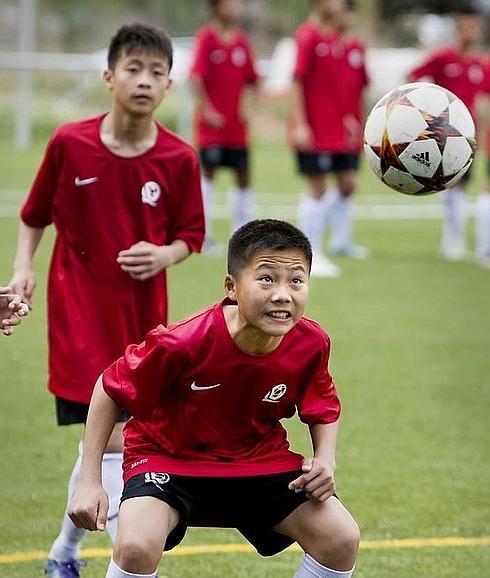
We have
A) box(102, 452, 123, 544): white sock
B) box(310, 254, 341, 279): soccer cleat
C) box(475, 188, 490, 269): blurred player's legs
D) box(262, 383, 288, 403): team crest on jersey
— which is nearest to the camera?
box(262, 383, 288, 403): team crest on jersey

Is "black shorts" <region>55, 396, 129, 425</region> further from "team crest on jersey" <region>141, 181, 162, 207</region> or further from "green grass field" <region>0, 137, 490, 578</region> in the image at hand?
"team crest on jersey" <region>141, 181, 162, 207</region>

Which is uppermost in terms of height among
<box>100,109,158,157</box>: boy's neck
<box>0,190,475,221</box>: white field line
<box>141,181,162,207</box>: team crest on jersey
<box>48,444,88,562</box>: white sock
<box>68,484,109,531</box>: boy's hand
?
<box>100,109,158,157</box>: boy's neck

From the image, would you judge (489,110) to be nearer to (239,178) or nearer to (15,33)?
(239,178)

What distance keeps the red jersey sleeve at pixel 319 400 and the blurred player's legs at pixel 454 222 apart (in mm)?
8625

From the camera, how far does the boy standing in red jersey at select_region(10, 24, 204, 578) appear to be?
4672mm

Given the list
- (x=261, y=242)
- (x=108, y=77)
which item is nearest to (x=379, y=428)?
(x=108, y=77)

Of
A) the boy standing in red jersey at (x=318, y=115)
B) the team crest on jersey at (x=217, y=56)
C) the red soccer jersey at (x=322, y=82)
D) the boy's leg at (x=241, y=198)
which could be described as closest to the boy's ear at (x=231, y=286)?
the boy standing in red jersey at (x=318, y=115)

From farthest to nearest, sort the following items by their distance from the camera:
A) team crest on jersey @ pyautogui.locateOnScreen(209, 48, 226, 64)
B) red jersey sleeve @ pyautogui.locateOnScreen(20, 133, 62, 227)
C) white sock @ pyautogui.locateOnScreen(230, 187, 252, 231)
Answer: white sock @ pyautogui.locateOnScreen(230, 187, 252, 231) < team crest on jersey @ pyautogui.locateOnScreen(209, 48, 226, 64) < red jersey sleeve @ pyautogui.locateOnScreen(20, 133, 62, 227)

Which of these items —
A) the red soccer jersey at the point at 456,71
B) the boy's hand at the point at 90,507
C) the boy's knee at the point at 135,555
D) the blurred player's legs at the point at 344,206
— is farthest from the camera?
the red soccer jersey at the point at 456,71

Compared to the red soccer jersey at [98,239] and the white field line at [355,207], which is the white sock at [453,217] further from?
the red soccer jersey at [98,239]

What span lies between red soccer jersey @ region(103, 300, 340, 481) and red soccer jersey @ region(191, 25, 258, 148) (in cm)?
870

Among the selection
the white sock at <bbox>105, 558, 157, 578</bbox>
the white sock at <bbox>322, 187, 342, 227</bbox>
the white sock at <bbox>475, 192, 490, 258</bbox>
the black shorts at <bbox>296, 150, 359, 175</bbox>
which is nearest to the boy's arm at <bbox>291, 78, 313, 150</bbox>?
the black shorts at <bbox>296, 150, 359, 175</bbox>

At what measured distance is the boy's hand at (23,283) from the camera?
185 inches

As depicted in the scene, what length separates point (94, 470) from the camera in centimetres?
375
